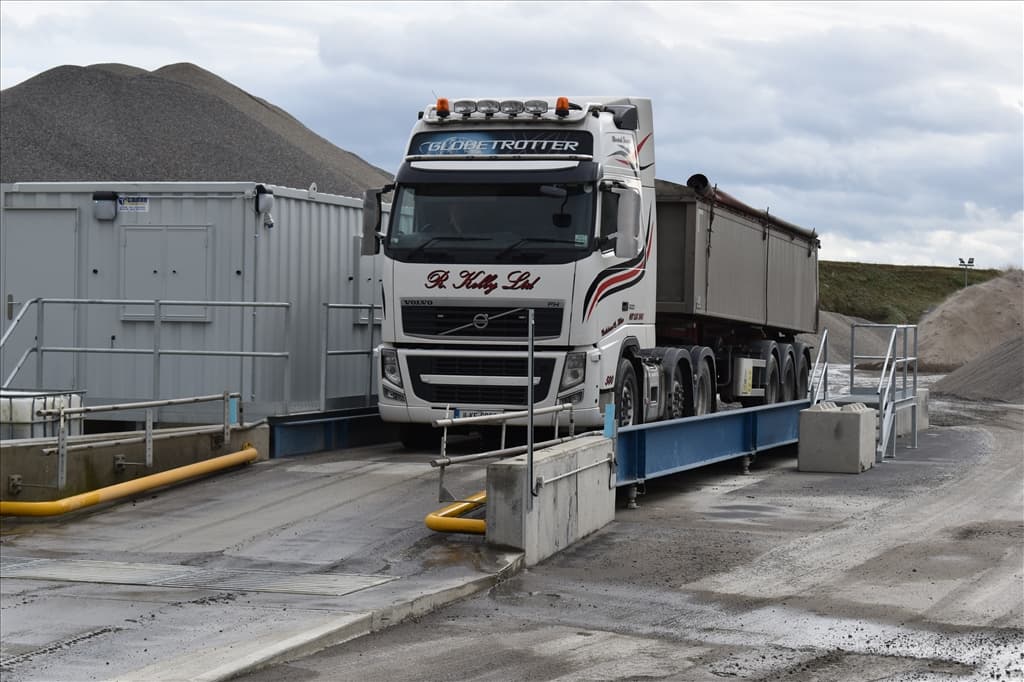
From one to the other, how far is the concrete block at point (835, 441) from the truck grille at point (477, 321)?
5709mm

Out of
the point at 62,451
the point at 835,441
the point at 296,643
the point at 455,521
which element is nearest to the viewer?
the point at 296,643

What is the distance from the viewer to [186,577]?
36.9ft

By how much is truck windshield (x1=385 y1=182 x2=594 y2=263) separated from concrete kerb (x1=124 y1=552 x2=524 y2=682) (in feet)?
17.3

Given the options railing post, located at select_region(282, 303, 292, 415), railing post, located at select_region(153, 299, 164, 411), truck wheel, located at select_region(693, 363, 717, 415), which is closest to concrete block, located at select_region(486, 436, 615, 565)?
railing post, located at select_region(282, 303, 292, 415)

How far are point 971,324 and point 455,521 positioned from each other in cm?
5614

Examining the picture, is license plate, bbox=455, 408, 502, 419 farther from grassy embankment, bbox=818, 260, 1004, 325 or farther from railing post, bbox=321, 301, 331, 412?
grassy embankment, bbox=818, 260, 1004, 325

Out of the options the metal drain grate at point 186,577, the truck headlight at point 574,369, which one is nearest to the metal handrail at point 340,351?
the truck headlight at point 574,369

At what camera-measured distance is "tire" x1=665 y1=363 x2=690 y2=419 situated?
17.9 metres

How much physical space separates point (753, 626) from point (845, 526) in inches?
186

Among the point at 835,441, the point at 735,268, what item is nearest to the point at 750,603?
the point at 835,441

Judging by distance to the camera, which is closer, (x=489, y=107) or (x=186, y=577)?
(x=186, y=577)

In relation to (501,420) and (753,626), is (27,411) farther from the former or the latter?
(753,626)

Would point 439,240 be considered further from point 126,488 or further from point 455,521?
point 126,488

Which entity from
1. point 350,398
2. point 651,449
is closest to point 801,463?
point 651,449
